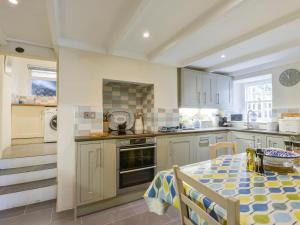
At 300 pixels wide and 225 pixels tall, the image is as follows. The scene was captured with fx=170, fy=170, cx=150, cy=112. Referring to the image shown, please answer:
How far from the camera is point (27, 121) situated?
4500 mm

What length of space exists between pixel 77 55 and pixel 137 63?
0.92 metres

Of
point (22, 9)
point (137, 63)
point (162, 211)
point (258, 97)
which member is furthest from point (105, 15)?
point (258, 97)

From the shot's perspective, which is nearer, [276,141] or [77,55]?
[77,55]

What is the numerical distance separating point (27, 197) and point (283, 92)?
444cm

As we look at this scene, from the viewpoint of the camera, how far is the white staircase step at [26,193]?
2.16m

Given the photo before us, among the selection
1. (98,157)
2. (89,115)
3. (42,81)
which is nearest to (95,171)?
(98,157)

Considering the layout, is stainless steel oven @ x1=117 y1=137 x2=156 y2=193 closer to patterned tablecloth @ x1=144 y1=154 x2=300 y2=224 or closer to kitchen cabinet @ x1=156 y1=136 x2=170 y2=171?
kitchen cabinet @ x1=156 y1=136 x2=170 y2=171

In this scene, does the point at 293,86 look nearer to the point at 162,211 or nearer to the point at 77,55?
the point at 162,211

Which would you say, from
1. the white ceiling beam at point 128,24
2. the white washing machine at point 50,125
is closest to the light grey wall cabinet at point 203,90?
the white ceiling beam at point 128,24

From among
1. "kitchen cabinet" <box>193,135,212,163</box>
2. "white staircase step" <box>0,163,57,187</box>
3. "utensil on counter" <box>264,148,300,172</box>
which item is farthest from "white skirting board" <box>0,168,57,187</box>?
"utensil on counter" <box>264,148,300,172</box>

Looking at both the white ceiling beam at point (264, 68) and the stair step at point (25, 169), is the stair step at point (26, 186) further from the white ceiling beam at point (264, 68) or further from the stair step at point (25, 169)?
the white ceiling beam at point (264, 68)

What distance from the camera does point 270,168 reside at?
4.02 ft

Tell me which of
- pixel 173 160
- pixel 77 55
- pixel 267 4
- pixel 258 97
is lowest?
pixel 173 160

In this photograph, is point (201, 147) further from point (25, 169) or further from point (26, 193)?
point (25, 169)
